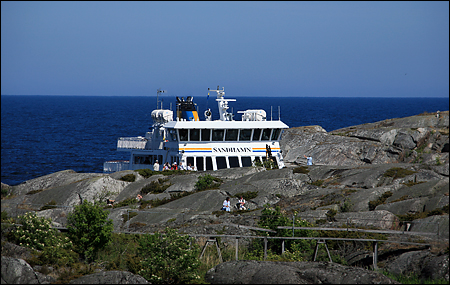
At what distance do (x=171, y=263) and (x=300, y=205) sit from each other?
13.0m

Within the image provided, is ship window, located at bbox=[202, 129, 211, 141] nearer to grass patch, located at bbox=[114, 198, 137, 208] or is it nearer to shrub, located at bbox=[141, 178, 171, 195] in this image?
shrub, located at bbox=[141, 178, 171, 195]

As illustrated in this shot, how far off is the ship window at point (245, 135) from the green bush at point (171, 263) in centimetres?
2577

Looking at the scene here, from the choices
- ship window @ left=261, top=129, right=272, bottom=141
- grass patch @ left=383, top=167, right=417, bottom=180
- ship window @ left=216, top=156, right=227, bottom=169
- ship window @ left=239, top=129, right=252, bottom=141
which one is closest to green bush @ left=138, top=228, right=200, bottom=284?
grass patch @ left=383, top=167, right=417, bottom=180

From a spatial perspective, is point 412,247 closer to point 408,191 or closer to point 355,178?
point 408,191

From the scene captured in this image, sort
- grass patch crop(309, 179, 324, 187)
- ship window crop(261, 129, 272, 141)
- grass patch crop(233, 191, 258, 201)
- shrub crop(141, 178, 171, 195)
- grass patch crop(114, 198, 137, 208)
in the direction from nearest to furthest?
grass patch crop(233, 191, 258, 201) → grass patch crop(309, 179, 324, 187) → grass patch crop(114, 198, 137, 208) → shrub crop(141, 178, 171, 195) → ship window crop(261, 129, 272, 141)

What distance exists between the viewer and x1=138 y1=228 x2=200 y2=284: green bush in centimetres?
1412

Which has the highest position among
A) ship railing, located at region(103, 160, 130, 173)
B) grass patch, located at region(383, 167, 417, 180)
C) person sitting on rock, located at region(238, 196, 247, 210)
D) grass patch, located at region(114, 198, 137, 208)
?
grass patch, located at region(383, 167, 417, 180)

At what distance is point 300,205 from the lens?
84.9 ft

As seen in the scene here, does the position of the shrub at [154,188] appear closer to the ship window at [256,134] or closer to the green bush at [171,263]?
the ship window at [256,134]

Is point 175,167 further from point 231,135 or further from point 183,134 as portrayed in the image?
point 231,135

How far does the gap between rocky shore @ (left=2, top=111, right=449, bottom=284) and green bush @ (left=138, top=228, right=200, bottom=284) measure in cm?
75

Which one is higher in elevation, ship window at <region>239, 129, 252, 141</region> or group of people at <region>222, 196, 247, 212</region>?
ship window at <region>239, 129, 252, 141</region>

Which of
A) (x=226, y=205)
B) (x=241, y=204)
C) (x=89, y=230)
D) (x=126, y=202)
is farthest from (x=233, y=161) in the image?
(x=89, y=230)

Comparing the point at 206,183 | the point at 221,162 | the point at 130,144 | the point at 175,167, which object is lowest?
the point at 175,167
